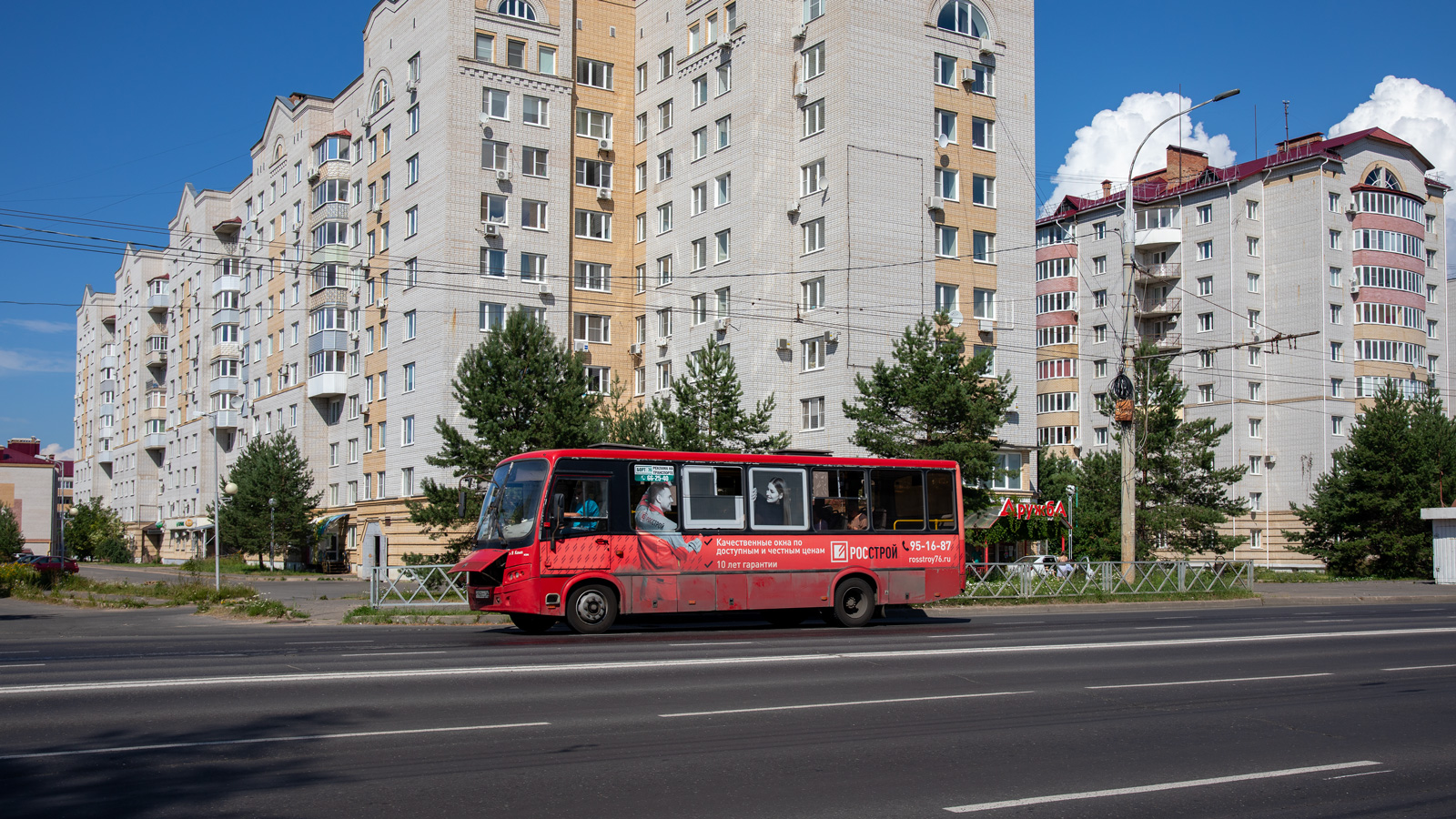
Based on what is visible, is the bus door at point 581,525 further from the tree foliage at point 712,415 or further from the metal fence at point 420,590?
the tree foliage at point 712,415

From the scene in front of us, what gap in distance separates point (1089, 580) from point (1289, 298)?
43803mm

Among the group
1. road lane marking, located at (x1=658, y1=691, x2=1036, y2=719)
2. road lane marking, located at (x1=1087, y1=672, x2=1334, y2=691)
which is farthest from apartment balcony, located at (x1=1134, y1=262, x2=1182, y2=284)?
road lane marking, located at (x1=658, y1=691, x2=1036, y2=719)

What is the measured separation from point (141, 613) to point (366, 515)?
28325 mm

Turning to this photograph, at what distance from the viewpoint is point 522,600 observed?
19234mm

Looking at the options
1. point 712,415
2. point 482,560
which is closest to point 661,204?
point 712,415

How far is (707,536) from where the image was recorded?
2081 cm

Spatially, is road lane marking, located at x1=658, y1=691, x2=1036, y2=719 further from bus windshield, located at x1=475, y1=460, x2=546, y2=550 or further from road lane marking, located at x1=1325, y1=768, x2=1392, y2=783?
bus windshield, located at x1=475, y1=460, x2=546, y2=550

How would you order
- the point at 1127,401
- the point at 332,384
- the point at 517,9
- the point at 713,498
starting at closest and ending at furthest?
the point at 713,498 → the point at 1127,401 → the point at 517,9 → the point at 332,384

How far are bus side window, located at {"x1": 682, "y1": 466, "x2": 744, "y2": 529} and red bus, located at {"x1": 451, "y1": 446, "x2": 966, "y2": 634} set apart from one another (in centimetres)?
2

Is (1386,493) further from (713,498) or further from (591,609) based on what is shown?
(591,609)

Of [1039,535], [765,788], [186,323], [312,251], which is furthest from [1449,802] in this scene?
[186,323]

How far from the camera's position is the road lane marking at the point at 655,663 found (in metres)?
11.5

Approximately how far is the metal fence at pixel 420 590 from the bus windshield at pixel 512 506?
402 centimetres

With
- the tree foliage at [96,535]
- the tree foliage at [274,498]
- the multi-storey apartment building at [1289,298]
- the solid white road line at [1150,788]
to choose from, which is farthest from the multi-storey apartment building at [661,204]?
the tree foliage at [96,535]
